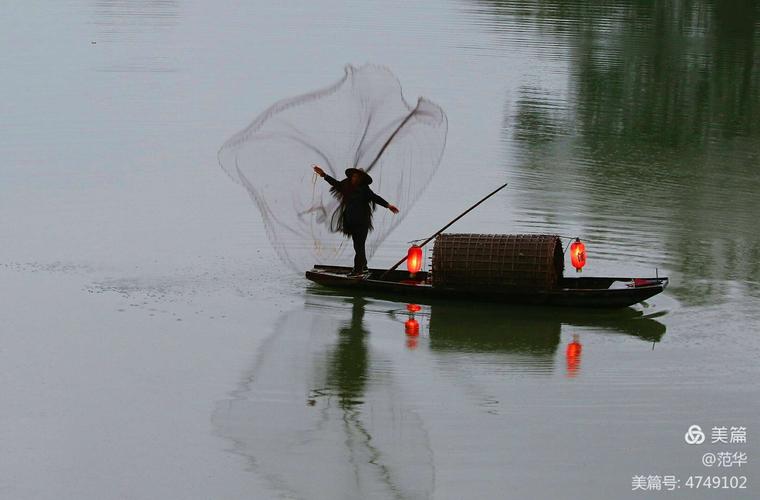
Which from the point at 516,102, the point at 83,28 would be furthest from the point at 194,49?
the point at 516,102

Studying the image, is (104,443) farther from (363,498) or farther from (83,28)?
(83,28)

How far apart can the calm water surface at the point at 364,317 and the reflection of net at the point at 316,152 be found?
0.60 m

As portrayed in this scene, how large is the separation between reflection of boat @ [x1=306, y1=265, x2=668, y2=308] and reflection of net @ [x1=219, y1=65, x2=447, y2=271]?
36.9 inches

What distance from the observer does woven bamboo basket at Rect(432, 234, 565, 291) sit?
1639 centimetres

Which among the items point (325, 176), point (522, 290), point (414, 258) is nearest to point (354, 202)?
point (325, 176)

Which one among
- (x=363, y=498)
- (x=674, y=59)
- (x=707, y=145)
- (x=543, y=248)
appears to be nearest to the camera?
(x=363, y=498)

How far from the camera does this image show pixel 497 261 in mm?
16438

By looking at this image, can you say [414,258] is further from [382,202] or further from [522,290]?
[522,290]

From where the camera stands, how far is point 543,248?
Result: 16344 mm

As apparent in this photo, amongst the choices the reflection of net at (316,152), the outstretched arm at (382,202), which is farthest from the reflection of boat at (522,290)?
the reflection of net at (316,152)

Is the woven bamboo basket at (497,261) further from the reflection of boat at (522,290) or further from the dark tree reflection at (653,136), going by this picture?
the dark tree reflection at (653,136)

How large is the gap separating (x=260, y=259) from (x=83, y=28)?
25.2m

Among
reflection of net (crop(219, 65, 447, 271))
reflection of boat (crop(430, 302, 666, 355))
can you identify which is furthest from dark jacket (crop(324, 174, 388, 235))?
reflection of boat (crop(430, 302, 666, 355))

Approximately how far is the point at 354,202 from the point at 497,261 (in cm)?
190
